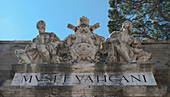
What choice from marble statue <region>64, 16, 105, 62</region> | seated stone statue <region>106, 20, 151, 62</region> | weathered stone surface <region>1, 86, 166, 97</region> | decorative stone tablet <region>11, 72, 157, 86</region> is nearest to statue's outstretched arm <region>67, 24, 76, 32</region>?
marble statue <region>64, 16, 105, 62</region>

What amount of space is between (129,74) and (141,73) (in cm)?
39

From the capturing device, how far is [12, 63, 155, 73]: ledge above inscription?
34.3ft

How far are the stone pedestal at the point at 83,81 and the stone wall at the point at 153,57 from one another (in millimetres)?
678

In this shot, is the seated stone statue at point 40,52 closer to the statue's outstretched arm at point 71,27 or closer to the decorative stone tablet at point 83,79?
the decorative stone tablet at point 83,79

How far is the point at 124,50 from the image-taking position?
11.1 m

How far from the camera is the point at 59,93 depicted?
31.6 feet

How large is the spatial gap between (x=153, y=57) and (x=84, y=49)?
3.17 meters

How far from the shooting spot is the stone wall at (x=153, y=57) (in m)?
11.1

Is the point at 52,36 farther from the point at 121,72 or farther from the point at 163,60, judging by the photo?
the point at 163,60

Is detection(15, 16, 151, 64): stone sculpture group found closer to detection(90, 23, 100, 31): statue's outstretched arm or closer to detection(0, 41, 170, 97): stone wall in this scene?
detection(90, 23, 100, 31): statue's outstretched arm

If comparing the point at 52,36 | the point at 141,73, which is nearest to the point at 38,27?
the point at 52,36

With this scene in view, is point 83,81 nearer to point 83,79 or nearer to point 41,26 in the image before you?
point 83,79

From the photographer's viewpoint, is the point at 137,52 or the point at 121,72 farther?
the point at 137,52

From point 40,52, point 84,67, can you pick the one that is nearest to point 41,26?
point 40,52
